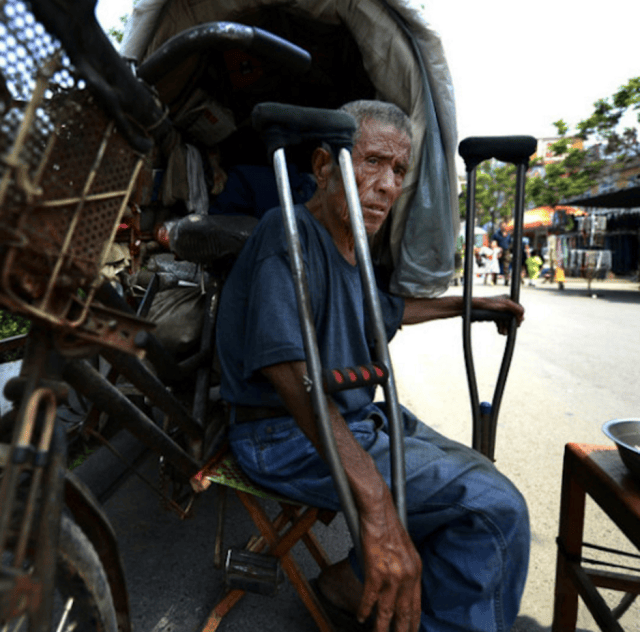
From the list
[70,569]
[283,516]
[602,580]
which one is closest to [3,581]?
[70,569]

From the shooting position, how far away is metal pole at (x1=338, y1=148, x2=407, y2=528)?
1.21 m

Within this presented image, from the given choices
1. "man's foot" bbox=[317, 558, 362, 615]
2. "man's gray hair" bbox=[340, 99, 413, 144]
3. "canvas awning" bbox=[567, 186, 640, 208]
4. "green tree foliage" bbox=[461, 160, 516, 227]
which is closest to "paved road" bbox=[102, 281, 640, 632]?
"man's foot" bbox=[317, 558, 362, 615]

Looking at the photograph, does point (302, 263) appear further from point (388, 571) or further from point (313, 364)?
point (388, 571)

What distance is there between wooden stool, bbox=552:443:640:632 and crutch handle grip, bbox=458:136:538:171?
41.0 inches

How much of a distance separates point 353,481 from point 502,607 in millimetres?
616

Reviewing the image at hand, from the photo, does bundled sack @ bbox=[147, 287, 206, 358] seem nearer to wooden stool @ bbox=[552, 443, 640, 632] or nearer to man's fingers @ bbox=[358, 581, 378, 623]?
man's fingers @ bbox=[358, 581, 378, 623]

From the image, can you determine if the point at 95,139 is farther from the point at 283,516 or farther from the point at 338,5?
the point at 338,5

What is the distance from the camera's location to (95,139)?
796mm

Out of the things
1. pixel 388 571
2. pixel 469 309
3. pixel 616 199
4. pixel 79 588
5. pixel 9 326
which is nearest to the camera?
pixel 79 588

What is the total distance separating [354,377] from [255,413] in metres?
0.55

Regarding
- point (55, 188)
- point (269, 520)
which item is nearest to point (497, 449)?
point (269, 520)

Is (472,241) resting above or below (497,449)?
above

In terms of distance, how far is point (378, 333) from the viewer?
1.28 metres

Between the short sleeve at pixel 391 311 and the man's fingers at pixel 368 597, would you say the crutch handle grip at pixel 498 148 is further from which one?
the man's fingers at pixel 368 597
